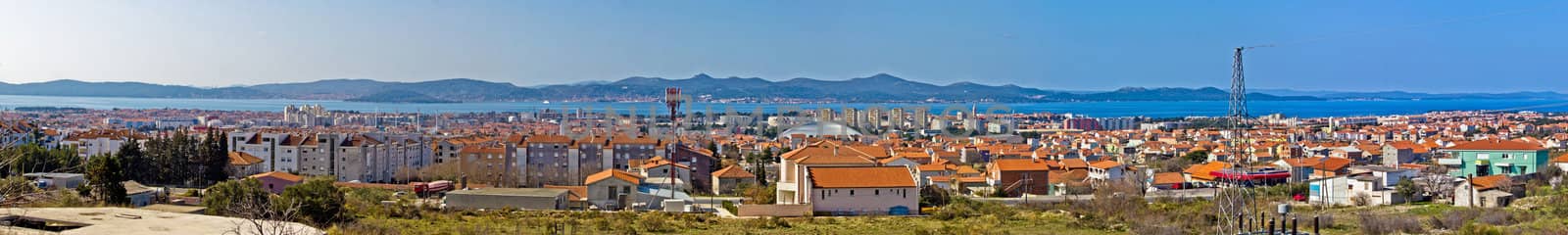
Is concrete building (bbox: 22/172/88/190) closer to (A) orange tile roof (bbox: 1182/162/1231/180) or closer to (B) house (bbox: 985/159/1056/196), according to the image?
(B) house (bbox: 985/159/1056/196)

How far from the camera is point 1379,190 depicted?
878 inches

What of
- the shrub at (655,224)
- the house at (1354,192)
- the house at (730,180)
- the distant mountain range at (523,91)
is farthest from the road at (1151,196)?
the distant mountain range at (523,91)

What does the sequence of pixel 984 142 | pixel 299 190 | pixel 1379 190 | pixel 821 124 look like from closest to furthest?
pixel 299 190 < pixel 1379 190 < pixel 984 142 < pixel 821 124

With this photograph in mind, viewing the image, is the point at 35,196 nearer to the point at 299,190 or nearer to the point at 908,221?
the point at 299,190

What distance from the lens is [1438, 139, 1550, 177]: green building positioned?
28.5 m

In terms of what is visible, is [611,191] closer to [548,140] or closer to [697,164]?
[697,164]

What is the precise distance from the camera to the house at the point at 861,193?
2066 cm

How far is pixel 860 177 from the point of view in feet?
69.3

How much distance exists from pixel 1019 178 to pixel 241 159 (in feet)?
66.0

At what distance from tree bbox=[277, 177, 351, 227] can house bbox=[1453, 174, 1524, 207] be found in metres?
17.5

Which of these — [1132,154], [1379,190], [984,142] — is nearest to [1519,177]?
[1379,190]

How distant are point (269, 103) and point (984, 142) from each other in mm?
130253

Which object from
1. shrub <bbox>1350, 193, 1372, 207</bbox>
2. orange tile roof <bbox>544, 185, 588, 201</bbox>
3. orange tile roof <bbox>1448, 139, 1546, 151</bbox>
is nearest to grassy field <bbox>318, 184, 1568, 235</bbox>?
shrub <bbox>1350, 193, 1372, 207</bbox>

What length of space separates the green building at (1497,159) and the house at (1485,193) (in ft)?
23.4
